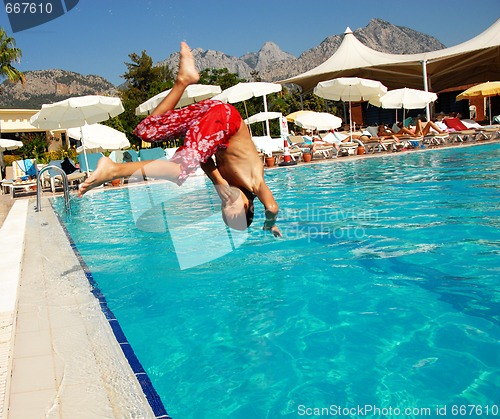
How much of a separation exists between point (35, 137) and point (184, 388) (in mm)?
41394

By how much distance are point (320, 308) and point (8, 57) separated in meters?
35.1

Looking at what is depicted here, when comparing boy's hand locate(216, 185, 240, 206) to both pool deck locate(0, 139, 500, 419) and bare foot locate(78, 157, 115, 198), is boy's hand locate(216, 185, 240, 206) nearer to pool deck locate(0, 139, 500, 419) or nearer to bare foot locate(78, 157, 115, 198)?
bare foot locate(78, 157, 115, 198)

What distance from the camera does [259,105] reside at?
1634 inches

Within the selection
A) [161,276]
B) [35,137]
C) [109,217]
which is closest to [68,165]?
[109,217]

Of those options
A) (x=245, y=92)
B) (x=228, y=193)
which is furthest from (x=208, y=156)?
(x=245, y=92)

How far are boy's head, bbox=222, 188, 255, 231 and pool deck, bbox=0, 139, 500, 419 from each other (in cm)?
124

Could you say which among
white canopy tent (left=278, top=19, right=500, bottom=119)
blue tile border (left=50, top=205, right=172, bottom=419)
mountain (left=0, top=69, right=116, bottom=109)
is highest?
mountain (left=0, top=69, right=116, bottom=109)

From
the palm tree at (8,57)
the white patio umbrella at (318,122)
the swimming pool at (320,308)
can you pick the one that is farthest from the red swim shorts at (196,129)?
the palm tree at (8,57)

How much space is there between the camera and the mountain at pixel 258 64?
109 m

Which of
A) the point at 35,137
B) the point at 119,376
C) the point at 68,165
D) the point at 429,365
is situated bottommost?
the point at 429,365

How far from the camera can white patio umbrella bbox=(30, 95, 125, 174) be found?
48.2ft

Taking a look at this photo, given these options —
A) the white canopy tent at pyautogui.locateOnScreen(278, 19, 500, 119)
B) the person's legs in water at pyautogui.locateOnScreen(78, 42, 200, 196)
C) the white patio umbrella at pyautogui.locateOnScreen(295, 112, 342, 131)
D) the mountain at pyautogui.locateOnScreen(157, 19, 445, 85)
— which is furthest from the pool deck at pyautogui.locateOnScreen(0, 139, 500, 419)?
the mountain at pyautogui.locateOnScreen(157, 19, 445, 85)

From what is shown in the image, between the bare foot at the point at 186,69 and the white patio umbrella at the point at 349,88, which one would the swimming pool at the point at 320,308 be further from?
the white patio umbrella at the point at 349,88

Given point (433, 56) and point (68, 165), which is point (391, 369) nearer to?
point (68, 165)
